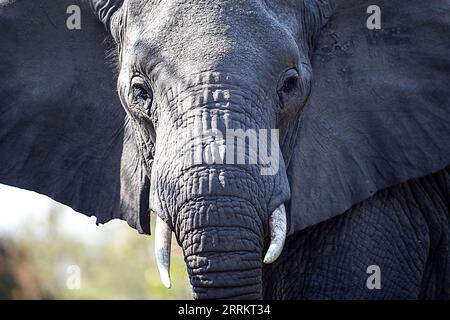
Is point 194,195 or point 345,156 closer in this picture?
point 194,195

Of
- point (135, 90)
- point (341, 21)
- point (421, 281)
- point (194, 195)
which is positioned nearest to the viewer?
point (194, 195)

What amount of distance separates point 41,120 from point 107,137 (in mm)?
346

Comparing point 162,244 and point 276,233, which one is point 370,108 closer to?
point 276,233

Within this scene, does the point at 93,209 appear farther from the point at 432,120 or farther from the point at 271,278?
the point at 432,120

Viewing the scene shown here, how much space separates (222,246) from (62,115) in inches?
56.8

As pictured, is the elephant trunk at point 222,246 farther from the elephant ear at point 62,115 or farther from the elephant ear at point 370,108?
the elephant ear at point 62,115

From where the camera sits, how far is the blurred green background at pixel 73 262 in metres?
13.7

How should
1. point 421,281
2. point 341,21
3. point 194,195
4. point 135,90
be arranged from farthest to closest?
point 421,281, point 341,21, point 135,90, point 194,195

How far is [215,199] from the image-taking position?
5.80 m

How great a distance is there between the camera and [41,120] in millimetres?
7070

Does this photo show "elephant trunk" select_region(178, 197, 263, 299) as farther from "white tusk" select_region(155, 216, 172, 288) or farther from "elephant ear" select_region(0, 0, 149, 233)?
"elephant ear" select_region(0, 0, 149, 233)

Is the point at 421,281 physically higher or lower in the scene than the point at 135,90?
lower

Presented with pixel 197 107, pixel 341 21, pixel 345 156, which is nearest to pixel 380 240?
pixel 345 156

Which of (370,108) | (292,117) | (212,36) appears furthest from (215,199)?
(370,108)
